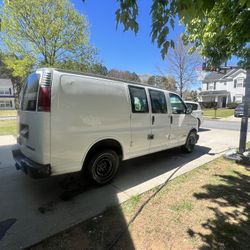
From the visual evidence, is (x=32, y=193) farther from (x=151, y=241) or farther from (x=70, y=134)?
(x=151, y=241)

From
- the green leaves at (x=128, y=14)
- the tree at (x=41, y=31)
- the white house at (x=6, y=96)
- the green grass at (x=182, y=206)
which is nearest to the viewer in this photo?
the green leaves at (x=128, y=14)

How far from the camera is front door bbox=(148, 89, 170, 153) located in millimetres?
4598

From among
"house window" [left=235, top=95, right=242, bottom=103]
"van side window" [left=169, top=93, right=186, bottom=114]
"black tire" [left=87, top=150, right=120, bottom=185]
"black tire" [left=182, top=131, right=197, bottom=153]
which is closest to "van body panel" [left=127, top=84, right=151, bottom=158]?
"black tire" [left=87, top=150, right=120, bottom=185]

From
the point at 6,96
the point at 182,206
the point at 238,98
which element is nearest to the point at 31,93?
the point at 182,206

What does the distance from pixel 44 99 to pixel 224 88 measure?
1666 inches

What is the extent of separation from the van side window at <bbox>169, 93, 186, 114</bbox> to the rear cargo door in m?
3.55

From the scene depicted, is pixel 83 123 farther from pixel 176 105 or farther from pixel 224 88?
pixel 224 88

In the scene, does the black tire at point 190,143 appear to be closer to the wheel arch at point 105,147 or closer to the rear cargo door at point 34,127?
the wheel arch at point 105,147

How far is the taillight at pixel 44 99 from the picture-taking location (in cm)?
277

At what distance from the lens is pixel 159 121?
475 centimetres

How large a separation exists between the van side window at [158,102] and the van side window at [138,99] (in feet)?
0.87

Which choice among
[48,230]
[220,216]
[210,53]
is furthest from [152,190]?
[210,53]

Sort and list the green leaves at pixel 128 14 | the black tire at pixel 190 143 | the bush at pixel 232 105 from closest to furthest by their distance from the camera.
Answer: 1. the green leaves at pixel 128 14
2. the black tire at pixel 190 143
3. the bush at pixel 232 105

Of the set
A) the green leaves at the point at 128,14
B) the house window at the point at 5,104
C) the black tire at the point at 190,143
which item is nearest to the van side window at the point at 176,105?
the black tire at the point at 190,143
